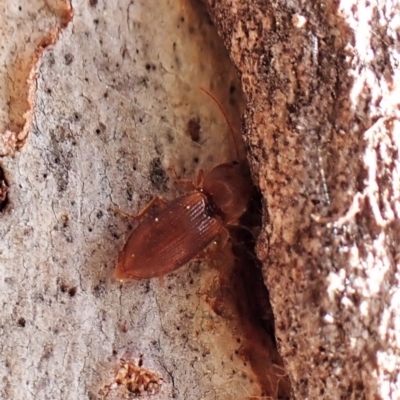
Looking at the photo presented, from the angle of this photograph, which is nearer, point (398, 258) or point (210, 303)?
point (398, 258)

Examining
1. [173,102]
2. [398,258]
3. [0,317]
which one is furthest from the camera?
[173,102]

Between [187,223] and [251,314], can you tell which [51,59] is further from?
[251,314]

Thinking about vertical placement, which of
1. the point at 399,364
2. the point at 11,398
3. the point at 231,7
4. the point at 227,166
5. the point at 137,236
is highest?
the point at 231,7

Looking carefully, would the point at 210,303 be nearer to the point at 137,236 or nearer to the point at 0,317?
the point at 137,236

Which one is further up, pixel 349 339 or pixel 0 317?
pixel 0 317

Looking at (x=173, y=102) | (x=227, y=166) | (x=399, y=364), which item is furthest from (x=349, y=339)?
(x=173, y=102)

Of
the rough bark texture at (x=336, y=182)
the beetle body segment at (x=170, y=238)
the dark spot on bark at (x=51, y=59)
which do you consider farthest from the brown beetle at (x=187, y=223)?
the dark spot on bark at (x=51, y=59)

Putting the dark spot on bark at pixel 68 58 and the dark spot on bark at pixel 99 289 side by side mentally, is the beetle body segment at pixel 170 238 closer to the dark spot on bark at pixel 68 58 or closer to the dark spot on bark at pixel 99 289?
the dark spot on bark at pixel 99 289

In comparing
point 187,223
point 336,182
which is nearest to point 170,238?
point 187,223
